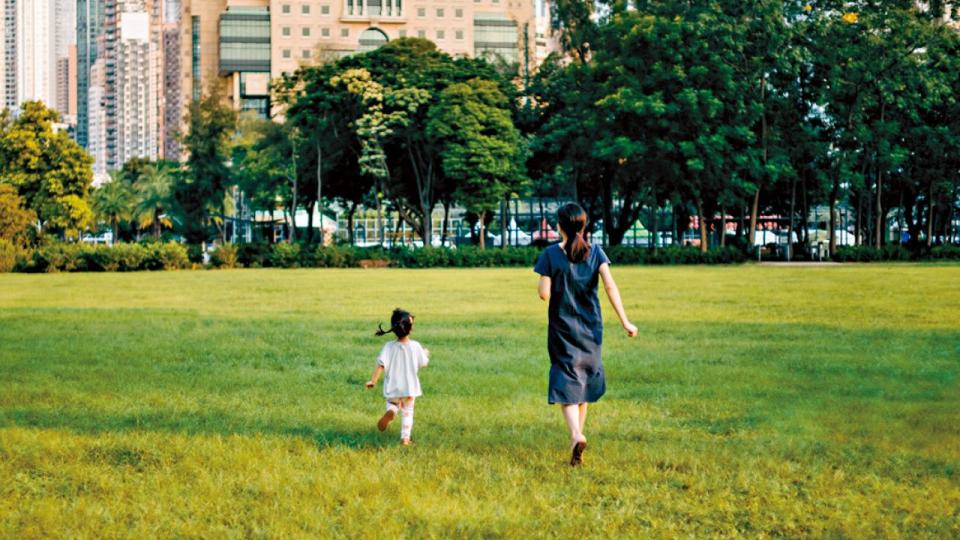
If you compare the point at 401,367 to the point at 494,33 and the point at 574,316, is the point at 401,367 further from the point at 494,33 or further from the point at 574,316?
the point at 494,33

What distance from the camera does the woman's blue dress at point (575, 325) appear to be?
786 cm

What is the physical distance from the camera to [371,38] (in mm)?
149375

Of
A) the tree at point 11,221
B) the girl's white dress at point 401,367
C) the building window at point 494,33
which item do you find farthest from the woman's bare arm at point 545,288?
the building window at point 494,33

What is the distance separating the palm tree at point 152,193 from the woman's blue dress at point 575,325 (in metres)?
75.4

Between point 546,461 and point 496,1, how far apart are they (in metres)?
151

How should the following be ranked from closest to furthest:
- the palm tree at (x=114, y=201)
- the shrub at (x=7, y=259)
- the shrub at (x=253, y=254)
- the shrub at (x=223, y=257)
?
the shrub at (x=7, y=259) → the shrub at (x=223, y=257) → the shrub at (x=253, y=254) → the palm tree at (x=114, y=201)

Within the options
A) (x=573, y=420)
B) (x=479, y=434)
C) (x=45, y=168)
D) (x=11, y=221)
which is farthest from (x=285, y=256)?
(x=573, y=420)

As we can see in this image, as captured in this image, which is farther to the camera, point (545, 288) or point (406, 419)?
point (406, 419)

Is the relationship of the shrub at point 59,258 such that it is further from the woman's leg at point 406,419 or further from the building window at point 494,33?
the building window at point 494,33

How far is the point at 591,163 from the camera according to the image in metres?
52.7

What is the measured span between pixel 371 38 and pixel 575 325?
478 feet

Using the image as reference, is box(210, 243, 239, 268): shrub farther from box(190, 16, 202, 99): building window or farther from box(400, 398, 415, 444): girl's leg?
box(190, 16, 202, 99): building window

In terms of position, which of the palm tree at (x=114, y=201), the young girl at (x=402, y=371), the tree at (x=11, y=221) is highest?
the palm tree at (x=114, y=201)

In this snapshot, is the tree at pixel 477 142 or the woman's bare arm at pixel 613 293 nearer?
the woman's bare arm at pixel 613 293
